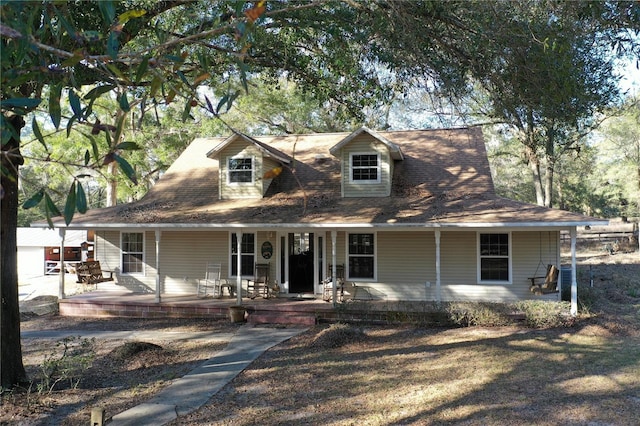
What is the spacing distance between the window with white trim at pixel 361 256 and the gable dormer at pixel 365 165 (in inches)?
52.9

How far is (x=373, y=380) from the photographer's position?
25.8 ft

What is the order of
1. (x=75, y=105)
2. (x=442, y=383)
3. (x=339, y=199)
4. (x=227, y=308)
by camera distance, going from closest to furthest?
(x=75, y=105) < (x=442, y=383) < (x=227, y=308) < (x=339, y=199)

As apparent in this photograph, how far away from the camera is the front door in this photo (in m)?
15.9

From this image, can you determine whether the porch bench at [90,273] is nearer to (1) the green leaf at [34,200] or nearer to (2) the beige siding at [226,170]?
(2) the beige siding at [226,170]

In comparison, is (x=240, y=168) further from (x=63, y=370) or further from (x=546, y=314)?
(x=546, y=314)

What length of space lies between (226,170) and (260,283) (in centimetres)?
381

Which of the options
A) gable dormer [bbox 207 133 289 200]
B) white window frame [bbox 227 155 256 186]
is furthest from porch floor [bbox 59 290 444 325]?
white window frame [bbox 227 155 256 186]

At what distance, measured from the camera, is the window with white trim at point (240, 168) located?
15867mm

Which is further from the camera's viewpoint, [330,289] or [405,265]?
[405,265]

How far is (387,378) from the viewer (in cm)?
798

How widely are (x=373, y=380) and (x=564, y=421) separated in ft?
9.28

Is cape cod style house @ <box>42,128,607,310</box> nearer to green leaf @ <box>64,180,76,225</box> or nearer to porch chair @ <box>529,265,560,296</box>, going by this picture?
porch chair @ <box>529,265,560,296</box>

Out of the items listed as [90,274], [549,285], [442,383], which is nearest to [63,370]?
[442,383]

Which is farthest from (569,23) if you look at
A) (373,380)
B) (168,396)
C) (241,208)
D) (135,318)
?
(135,318)
